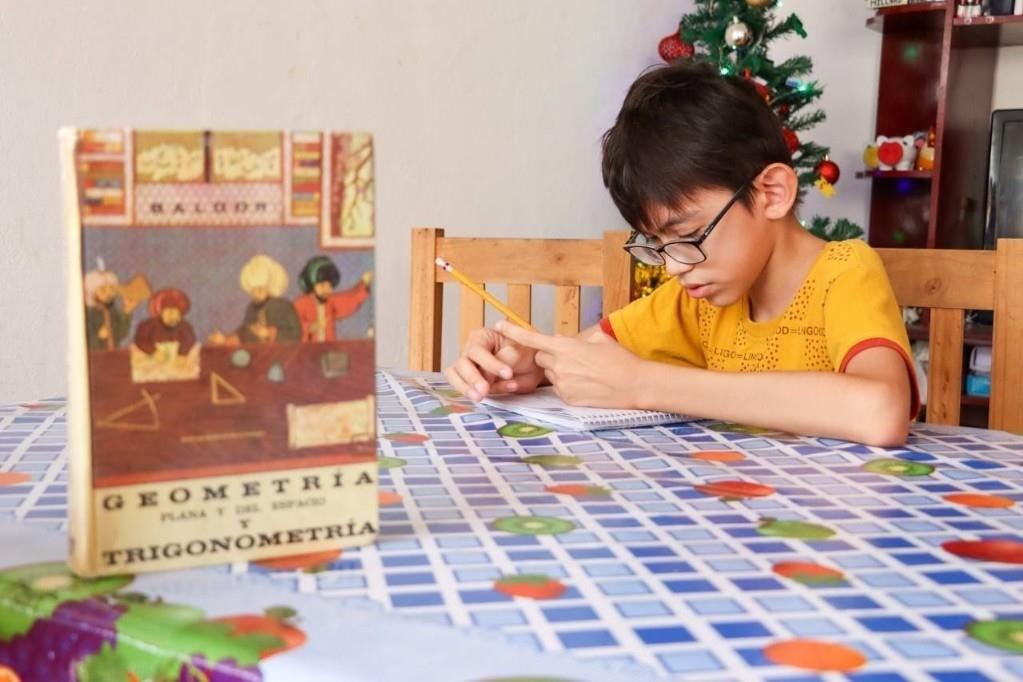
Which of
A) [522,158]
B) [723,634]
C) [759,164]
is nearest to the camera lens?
[723,634]

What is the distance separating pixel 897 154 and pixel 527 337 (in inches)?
103

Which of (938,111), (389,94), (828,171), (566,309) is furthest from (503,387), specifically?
(938,111)

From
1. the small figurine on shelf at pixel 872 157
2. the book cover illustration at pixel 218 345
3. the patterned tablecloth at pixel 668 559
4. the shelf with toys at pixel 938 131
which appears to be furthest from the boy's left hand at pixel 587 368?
the small figurine on shelf at pixel 872 157

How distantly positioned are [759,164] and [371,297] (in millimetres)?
764

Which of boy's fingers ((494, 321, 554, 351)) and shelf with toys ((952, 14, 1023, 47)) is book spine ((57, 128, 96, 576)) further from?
shelf with toys ((952, 14, 1023, 47))

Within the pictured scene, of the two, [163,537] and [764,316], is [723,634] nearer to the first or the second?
[163,537]

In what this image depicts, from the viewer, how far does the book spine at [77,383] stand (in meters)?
0.53

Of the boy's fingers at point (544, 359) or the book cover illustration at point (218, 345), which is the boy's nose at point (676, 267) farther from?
the book cover illustration at point (218, 345)

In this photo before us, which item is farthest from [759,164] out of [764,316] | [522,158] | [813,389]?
[522,158]

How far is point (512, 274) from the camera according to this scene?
1580mm

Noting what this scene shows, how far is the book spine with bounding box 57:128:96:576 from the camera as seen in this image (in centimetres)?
53

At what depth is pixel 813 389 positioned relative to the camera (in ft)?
3.21

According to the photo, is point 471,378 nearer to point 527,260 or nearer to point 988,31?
point 527,260

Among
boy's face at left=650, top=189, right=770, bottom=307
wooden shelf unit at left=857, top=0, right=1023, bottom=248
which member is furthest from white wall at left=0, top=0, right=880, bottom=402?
boy's face at left=650, top=189, right=770, bottom=307
